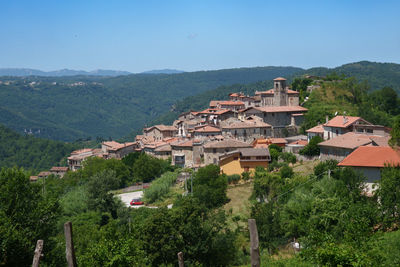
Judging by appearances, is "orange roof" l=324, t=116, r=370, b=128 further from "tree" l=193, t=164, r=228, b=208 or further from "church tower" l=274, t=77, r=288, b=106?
"church tower" l=274, t=77, r=288, b=106

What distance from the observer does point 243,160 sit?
45.8 meters

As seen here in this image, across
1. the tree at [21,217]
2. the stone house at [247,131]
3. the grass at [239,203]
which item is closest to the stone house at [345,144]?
the grass at [239,203]

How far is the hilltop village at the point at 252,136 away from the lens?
40.2m

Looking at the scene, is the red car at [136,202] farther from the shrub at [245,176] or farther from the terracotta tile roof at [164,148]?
the terracotta tile roof at [164,148]

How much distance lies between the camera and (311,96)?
71.0m

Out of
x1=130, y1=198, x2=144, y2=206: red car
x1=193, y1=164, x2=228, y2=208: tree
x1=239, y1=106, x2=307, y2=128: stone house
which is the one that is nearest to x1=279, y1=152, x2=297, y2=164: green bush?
x1=193, y1=164, x2=228, y2=208: tree

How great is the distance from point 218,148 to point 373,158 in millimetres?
23095

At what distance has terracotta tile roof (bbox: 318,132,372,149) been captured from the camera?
3696 centimetres

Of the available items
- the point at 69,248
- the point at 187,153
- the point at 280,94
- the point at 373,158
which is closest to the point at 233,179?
the point at 187,153

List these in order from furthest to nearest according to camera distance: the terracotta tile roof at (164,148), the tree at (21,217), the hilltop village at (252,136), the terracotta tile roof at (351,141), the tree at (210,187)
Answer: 1. the terracotta tile roof at (164,148)
2. the hilltop village at (252,136)
3. the tree at (210,187)
4. the terracotta tile roof at (351,141)
5. the tree at (21,217)

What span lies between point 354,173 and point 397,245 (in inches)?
438

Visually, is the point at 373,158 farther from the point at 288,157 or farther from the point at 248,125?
the point at 248,125

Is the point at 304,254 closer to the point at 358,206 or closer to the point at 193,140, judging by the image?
the point at 358,206

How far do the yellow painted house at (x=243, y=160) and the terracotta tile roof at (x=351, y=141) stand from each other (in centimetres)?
708
